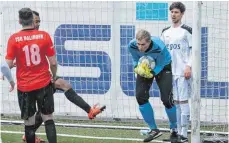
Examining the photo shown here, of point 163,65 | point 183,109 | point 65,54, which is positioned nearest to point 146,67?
point 163,65

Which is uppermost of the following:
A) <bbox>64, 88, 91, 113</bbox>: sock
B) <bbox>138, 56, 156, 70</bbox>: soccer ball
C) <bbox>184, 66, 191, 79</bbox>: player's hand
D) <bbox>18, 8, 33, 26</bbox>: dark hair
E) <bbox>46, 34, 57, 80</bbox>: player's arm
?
<bbox>18, 8, 33, 26</bbox>: dark hair

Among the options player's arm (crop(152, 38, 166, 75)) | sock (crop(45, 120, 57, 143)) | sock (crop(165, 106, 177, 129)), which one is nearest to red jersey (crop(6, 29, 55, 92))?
sock (crop(45, 120, 57, 143))

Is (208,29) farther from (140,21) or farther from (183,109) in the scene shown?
(183,109)

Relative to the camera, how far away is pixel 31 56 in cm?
758

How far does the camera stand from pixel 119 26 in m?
10.7

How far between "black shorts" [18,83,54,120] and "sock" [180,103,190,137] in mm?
1937

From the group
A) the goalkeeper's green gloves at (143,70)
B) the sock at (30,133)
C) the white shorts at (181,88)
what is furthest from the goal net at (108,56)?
the sock at (30,133)

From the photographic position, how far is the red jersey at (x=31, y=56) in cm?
754

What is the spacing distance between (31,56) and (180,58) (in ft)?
7.51

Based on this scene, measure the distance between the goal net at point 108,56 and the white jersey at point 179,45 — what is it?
152 cm

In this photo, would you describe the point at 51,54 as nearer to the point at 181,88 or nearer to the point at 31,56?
the point at 31,56

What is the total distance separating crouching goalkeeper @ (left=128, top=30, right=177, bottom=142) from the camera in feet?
27.3

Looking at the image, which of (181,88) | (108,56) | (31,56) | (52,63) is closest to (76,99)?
(52,63)

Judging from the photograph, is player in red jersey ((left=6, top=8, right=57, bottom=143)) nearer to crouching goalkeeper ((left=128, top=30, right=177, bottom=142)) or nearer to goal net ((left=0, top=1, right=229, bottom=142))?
crouching goalkeeper ((left=128, top=30, right=177, bottom=142))
